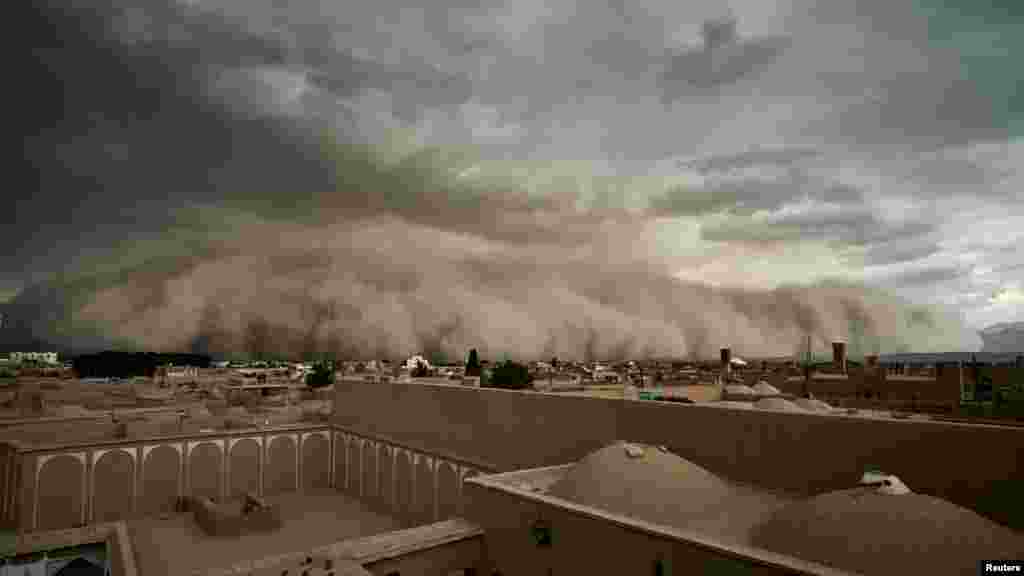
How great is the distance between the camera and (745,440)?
12609 millimetres

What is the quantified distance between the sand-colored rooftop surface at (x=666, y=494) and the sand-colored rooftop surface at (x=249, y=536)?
12784 millimetres

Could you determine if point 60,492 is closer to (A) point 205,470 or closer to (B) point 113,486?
(B) point 113,486

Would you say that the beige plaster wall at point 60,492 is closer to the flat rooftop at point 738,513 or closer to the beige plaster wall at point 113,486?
the beige plaster wall at point 113,486

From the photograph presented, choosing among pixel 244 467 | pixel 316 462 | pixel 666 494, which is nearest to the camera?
pixel 666 494

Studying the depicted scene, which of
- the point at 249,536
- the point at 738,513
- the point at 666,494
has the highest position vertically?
the point at 666,494

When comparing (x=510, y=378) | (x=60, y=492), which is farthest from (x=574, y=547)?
(x=510, y=378)

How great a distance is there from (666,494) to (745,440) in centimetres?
274

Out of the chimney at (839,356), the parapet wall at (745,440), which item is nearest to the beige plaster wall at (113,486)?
the parapet wall at (745,440)

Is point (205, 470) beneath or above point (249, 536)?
above

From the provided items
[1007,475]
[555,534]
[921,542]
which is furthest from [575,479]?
[1007,475]

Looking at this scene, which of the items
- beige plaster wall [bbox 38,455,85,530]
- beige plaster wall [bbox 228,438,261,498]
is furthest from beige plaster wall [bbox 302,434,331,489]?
beige plaster wall [bbox 38,455,85,530]

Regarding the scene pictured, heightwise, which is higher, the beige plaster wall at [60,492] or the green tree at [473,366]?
the green tree at [473,366]

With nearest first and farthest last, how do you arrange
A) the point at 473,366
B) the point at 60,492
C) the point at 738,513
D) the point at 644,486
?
the point at 738,513
the point at 644,486
the point at 60,492
the point at 473,366

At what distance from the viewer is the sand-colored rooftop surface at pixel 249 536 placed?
2003cm
